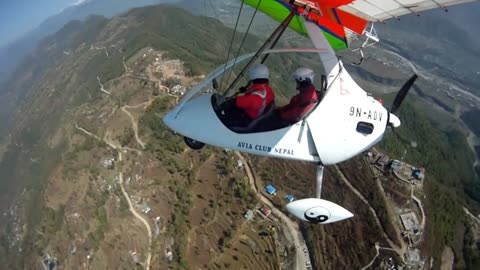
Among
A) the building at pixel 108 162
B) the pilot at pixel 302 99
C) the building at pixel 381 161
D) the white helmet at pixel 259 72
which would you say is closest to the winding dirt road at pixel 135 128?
the building at pixel 108 162

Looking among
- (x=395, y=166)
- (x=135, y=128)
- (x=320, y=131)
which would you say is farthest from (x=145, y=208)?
(x=320, y=131)

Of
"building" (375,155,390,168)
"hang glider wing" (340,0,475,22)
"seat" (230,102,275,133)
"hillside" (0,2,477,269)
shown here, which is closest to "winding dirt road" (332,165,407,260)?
"hillside" (0,2,477,269)

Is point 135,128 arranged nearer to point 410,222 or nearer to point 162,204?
point 162,204

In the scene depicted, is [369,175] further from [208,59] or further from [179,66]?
[208,59]

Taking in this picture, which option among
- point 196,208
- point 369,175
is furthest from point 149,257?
point 369,175

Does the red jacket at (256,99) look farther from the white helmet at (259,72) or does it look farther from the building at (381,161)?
the building at (381,161)

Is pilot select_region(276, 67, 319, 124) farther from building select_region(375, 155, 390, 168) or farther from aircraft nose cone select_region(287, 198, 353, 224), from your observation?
building select_region(375, 155, 390, 168)

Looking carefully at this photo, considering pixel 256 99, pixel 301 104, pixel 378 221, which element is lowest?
pixel 378 221
